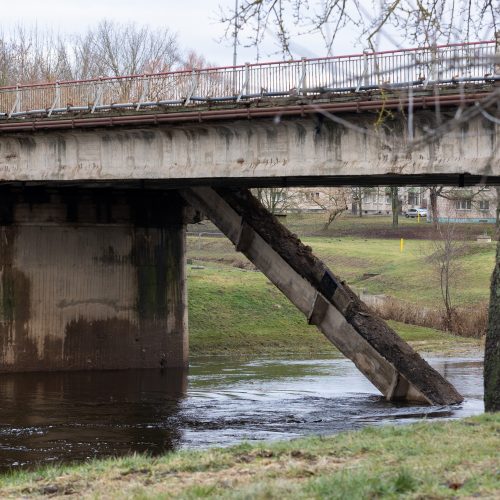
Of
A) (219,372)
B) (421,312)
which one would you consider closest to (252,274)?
(421,312)

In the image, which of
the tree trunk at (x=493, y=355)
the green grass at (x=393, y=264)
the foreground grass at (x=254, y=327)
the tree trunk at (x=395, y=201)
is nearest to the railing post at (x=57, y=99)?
the foreground grass at (x=254, y=327)

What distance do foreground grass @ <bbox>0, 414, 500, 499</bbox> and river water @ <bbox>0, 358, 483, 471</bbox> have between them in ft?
19.1

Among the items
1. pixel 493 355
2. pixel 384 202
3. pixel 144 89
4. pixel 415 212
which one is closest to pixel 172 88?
pixel 144 89

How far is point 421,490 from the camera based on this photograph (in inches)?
374

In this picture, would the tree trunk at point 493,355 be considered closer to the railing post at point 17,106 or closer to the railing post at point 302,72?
the railing post at point 302,72

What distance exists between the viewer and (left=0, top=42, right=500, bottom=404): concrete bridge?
22.2 m

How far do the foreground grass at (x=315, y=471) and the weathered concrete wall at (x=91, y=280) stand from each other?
67.8 feet

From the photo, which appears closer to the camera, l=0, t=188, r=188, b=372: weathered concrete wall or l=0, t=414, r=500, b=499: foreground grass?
l=0, t=414, r=500, b=499: foreground grass

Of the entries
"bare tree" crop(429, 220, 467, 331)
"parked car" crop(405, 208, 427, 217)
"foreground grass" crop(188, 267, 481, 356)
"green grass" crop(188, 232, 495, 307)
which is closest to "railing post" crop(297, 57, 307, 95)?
"foreground grass" crop(188, 267, 481, 356)

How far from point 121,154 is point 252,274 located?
2545 cm

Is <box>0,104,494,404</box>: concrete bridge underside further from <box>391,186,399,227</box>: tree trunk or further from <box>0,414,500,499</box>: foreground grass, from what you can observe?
<box>391,186,399,227</box>: tree trunk

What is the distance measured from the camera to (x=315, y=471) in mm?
11203

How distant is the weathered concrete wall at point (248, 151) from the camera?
21.7 metres

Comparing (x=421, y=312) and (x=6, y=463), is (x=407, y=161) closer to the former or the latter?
(x=6, y=463)
